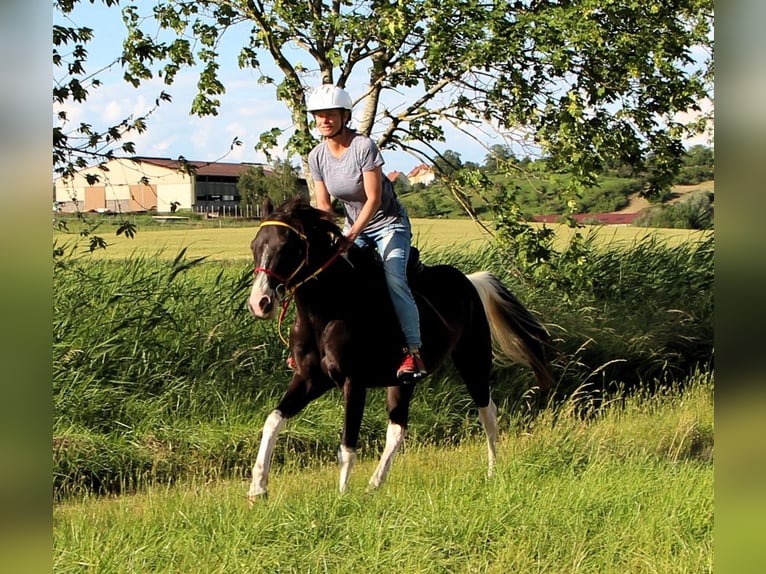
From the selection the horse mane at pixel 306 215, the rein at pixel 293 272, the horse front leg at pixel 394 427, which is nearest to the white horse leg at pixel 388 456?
the horse front leg at pixel 394 427

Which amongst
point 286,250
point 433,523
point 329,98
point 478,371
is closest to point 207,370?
point 478,371

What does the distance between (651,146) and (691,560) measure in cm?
512

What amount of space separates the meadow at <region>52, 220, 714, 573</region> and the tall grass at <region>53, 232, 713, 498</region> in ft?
0.08

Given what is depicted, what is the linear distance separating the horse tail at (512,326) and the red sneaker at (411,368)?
146cm

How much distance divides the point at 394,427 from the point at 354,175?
1.71 m

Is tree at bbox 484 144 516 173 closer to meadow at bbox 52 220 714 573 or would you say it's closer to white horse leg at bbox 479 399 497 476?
meadow at bbox 52 220 714 573

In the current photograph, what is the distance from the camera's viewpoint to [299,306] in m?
5.20

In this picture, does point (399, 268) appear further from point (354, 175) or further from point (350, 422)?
point (350, 422)

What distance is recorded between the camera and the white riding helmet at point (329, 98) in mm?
4887

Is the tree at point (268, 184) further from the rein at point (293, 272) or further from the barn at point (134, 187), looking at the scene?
the rein at point (293, 272)

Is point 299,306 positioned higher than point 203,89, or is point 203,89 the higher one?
point 203,89
